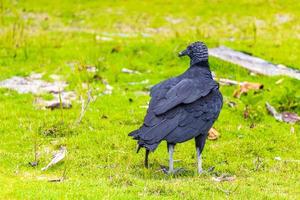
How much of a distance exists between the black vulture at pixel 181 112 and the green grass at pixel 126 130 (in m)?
0.68

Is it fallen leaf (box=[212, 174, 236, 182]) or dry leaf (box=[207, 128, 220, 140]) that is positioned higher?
fallen leaf (box=[212, 174, 236, 182])

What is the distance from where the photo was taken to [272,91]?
16750 millimetres

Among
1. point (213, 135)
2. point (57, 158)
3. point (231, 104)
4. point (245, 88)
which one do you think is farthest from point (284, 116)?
point (57, 158)

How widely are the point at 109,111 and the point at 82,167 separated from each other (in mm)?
4588

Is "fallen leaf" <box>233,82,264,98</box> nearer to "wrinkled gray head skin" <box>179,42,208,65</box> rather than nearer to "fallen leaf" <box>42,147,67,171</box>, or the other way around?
"wrinkled gray head skin" <box>179,42,208,65</box>

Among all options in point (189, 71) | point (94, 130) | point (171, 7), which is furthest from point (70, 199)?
point (171, 7)

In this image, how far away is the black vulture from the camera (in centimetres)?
1027

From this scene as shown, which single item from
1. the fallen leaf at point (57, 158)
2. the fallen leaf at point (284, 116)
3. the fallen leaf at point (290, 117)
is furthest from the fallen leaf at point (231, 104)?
the fallen leaf at point (57, 158)

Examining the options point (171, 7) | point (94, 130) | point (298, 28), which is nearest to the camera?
point (94, 130)

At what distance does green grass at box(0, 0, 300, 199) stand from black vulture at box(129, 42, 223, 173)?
0.68m

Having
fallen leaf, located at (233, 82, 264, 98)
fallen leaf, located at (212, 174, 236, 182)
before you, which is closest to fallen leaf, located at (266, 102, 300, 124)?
fallen leaf, located at (233, 82, 264, 98)

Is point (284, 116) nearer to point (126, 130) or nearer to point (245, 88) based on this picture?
point (245, 88)

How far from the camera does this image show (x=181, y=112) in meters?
10.5

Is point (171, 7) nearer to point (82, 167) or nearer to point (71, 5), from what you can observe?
point (71, 5)
